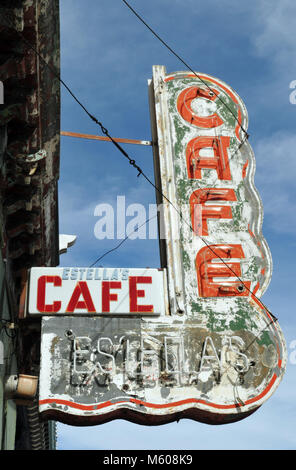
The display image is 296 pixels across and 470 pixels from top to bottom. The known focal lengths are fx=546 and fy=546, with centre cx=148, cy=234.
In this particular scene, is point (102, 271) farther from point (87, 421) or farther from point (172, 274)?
point (87, 421)

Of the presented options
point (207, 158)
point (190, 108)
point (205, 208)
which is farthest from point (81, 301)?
point (190, 108)

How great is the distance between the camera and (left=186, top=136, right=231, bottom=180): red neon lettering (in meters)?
10.3

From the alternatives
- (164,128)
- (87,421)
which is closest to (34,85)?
(164,128)

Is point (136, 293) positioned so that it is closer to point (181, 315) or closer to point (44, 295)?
point (181, 315)

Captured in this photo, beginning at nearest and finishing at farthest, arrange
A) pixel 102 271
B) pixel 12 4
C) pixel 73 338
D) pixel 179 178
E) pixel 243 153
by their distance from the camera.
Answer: pixel 12 4
pixel 73 338
pixel 102 271
pixel 179 178
pixel 243 153

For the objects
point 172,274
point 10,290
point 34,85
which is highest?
point 34,85

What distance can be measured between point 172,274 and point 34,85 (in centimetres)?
390

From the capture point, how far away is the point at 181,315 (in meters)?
9.05

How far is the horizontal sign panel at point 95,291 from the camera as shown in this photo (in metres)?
8.85

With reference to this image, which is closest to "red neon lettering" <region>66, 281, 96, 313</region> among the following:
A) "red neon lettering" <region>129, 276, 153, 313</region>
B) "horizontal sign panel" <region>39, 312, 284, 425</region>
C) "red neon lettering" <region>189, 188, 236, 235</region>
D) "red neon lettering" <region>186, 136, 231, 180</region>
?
"horizontal sign panel" <region>39, 312, 284, 425</region>

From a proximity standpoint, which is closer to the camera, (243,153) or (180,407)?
(180,407)

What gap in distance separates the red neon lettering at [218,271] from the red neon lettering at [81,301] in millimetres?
1894

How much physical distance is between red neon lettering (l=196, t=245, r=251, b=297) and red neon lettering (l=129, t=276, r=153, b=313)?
94cm

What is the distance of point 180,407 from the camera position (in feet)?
26.8
